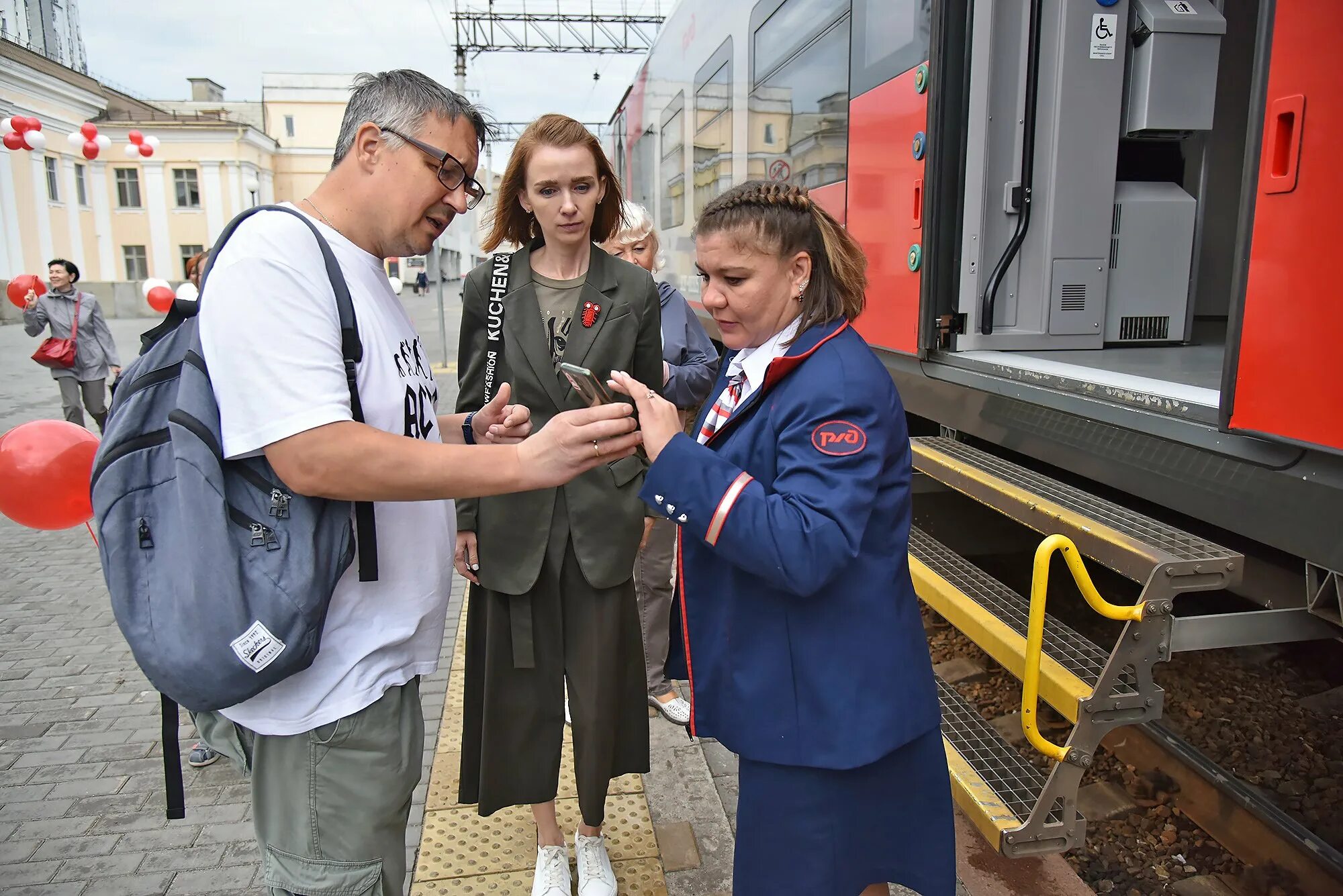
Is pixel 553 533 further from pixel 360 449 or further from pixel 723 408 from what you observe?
pixel 360 449

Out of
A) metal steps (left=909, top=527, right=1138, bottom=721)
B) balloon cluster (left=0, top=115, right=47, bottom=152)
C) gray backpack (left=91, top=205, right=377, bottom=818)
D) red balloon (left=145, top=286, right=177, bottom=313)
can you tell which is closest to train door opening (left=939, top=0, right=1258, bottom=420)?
Result: metal steps (left=909, top=527, right=1138, bottom=721)

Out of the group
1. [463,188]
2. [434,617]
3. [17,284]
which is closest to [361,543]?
[434,617]

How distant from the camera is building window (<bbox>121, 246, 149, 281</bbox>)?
4188 centimetres

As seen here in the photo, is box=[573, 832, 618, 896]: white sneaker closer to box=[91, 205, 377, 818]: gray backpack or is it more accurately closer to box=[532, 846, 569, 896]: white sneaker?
box=[532, 846, 569, 896]: white sneaker

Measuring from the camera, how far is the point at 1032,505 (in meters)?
2.51

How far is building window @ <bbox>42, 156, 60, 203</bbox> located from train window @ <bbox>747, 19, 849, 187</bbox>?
3327cm

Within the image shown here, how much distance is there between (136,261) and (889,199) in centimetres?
4676

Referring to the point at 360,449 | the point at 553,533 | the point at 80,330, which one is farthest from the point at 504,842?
the point at 80,330

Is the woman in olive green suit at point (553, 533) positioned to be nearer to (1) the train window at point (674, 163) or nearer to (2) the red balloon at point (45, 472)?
(2) the red balloon at point (45, 472)

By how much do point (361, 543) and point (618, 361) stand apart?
1.00 m

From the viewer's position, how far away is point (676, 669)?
1.87m

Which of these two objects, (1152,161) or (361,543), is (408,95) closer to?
(361,543)

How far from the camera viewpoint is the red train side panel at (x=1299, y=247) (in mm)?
1749

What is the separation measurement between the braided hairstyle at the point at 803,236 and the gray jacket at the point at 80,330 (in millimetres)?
8164
